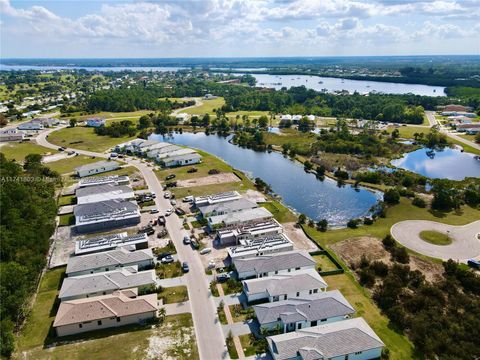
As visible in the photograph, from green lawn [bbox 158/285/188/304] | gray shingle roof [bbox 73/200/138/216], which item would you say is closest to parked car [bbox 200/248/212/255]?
green lawn [bbox 158/285/188/304]

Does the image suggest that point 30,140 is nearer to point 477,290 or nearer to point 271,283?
point 271,283

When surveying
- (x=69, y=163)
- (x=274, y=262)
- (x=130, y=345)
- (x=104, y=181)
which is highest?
(x=104, y=181)

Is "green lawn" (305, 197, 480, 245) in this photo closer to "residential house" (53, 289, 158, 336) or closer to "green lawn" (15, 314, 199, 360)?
"green lawn" (15, 314, 199, 360)

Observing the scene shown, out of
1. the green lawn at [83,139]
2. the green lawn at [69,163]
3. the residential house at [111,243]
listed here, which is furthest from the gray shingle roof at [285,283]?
the green lawn at [83,139]

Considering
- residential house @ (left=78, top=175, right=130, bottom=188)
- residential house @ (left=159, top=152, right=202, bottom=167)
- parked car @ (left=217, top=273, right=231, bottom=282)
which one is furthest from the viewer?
residential house @ (left=159, top=152, right=202, bottom=167)

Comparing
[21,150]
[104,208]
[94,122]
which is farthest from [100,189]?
[94,122]

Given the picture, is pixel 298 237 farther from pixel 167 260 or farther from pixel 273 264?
pixel 167 260
